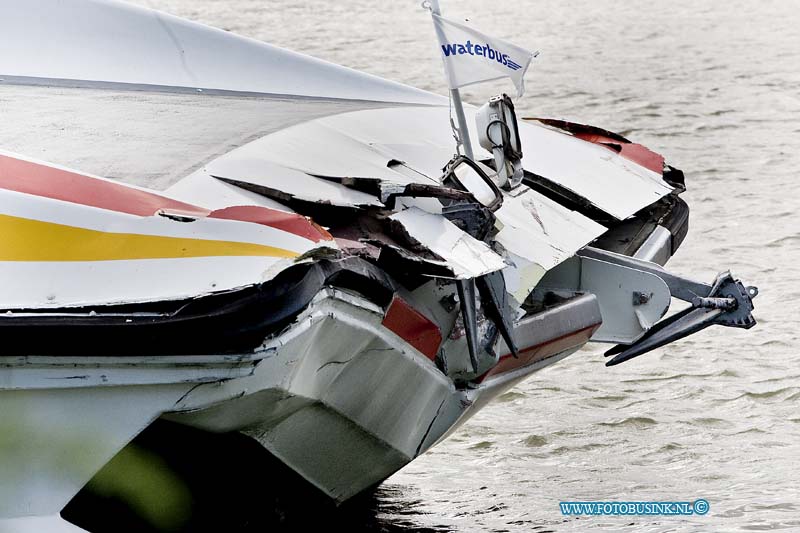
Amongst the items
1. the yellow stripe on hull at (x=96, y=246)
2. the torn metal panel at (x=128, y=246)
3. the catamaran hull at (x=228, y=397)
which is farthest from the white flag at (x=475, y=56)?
the yellow stripe on hull at (x=96, y=246)

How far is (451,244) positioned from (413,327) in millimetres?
237

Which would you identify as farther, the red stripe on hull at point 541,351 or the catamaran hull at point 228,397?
the red stripe on hull at point 541,351

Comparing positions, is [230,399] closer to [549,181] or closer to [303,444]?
[303,444]

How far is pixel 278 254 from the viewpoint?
118 inches

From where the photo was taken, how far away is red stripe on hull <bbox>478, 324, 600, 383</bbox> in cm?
388

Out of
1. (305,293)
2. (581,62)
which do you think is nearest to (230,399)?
(305,293)

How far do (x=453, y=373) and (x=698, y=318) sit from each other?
88cm

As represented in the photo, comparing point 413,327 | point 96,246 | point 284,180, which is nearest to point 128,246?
point 96,246

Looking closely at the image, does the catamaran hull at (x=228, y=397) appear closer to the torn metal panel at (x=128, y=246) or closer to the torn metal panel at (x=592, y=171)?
the torn metal panel at (x=128, y=246)

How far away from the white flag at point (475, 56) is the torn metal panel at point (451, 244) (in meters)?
0.62

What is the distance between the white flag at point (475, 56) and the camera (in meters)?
3.98

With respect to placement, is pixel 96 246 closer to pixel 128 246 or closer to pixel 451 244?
pixel 128 246

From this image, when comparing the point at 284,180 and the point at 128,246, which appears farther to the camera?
the point at 284,180

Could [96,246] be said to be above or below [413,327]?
above
